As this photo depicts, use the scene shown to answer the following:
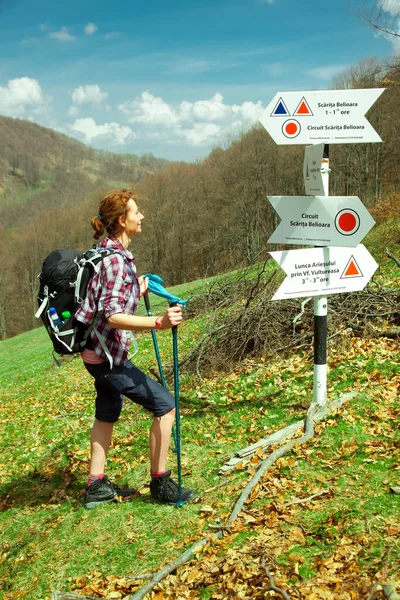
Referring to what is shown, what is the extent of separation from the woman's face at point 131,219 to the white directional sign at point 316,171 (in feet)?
5.76

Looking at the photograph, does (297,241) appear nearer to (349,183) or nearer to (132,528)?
(132,528)

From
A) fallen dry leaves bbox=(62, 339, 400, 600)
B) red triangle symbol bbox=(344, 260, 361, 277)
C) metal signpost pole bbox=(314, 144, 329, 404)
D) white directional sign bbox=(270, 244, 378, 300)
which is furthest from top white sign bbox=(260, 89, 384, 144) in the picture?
fallen dry leaves bbox=(62, 339, 400, 600)

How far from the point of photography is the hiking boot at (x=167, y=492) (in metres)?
4.22

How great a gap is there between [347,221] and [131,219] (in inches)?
77.5

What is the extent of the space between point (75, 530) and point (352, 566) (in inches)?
90.0

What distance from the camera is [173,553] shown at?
3605 millimetres

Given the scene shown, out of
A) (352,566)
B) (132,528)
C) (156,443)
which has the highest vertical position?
(156,443)

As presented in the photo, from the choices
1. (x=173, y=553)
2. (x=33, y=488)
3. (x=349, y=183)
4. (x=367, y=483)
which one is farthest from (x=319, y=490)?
(x=349, y=183)

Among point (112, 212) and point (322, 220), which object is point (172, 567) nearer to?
point (112, 212)

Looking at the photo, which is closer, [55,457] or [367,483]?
[367,483]

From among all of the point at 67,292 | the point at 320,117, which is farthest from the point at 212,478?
the point at 320,117

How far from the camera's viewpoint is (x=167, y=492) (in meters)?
4.22

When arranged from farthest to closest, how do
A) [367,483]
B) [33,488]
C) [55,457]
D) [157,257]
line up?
[157,257]
[55,457]
[33,488]
[367,483]

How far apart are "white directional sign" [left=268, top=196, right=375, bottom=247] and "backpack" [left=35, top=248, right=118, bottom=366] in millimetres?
1718
